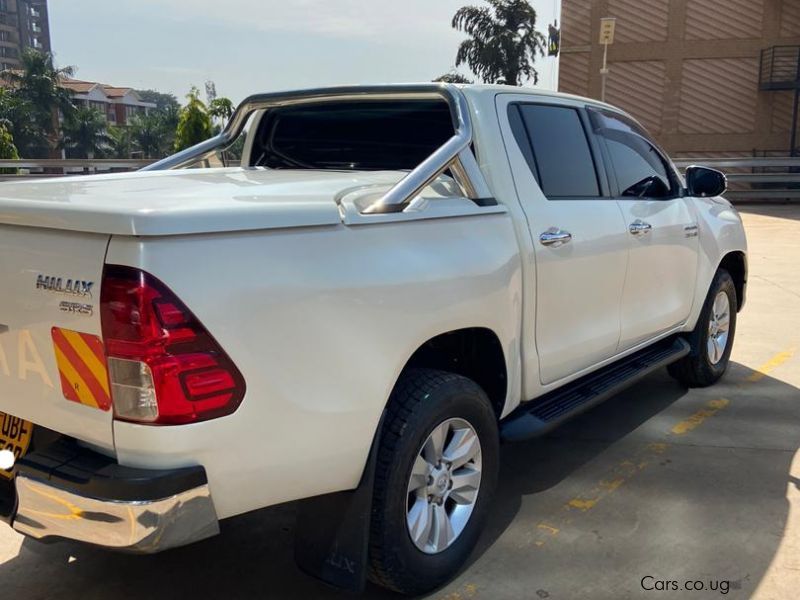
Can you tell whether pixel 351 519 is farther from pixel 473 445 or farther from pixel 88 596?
pixel 88 596

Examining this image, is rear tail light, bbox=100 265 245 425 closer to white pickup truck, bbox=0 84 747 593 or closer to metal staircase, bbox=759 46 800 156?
white pickup truck, bbox=0 84 747 593

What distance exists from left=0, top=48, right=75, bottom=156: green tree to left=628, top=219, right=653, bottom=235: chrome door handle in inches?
2691

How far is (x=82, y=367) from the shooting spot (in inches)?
84.4

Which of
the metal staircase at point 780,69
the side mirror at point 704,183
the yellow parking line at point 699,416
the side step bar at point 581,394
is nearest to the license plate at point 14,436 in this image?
the side step bar at point 581,394

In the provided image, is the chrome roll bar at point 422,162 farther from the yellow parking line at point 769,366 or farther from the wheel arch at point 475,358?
the yellow parking line at point 769,366

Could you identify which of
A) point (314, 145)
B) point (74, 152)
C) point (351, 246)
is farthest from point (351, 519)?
point (74, 152)

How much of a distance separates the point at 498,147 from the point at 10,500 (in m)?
2.26

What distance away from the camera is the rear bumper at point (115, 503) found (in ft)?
6.63

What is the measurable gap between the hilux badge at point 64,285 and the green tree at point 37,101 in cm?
6910

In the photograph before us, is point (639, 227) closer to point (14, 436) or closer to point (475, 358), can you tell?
point (475, 358)

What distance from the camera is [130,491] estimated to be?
202 centimetres

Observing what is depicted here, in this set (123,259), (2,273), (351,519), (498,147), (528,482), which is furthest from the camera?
(528,482)

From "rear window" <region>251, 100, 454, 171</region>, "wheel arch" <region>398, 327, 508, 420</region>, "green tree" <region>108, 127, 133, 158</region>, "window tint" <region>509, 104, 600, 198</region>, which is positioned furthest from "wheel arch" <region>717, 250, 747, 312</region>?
"green tree" <region>108, 127, 133, 158</region>

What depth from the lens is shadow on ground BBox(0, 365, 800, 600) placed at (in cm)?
295
